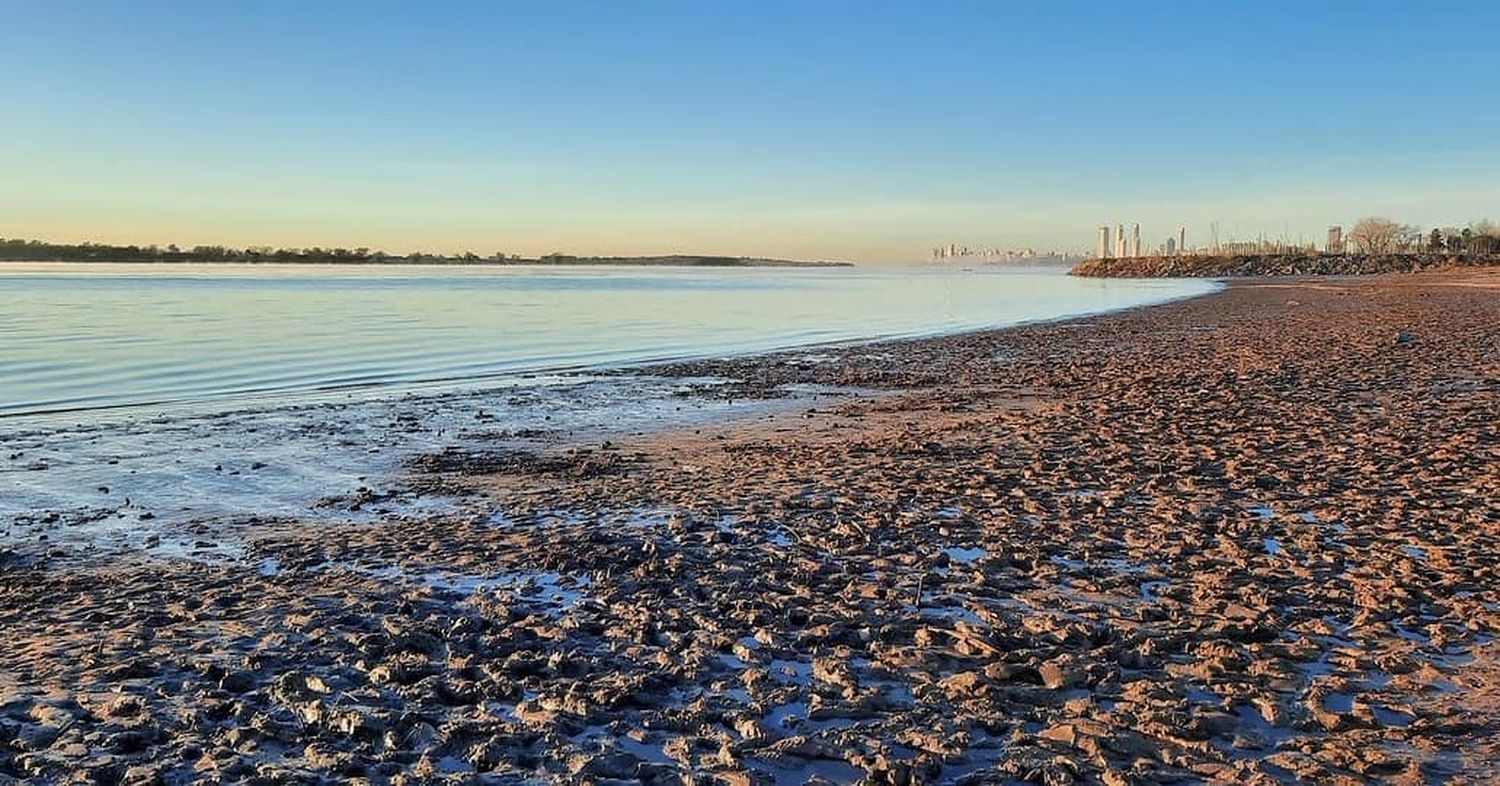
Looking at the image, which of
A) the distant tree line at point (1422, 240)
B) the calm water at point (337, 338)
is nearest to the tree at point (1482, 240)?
the distant tree line at point (1422, 240)

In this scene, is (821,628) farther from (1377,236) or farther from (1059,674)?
(1377,236)

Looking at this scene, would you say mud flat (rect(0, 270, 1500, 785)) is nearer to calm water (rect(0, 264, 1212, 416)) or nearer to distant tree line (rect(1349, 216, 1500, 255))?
calm water (rect(0, 264, 1212, 416))

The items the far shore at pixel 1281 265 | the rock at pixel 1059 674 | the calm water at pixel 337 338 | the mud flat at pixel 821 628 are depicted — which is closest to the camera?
the mud flat at pixel 821 628

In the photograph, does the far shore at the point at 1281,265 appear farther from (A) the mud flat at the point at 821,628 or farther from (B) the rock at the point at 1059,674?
A: (B) the rock at the point at 1059,674

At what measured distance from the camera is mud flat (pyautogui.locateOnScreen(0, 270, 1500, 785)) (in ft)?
14.1

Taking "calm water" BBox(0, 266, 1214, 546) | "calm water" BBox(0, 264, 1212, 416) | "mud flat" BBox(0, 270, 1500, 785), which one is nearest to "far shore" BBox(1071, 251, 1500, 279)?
"calm water" BBox(0, 264, 1212, 416)

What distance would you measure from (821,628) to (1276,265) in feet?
566

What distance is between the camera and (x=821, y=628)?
5805mm

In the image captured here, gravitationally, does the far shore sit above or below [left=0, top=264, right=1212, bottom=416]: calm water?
above

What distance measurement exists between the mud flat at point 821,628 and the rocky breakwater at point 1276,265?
130 meters

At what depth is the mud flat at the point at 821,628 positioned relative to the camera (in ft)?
14.1

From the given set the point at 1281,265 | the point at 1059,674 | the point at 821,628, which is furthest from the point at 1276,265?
the point at 1059,674

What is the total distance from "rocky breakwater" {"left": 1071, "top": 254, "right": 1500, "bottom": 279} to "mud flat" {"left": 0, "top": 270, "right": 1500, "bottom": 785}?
5137 inches

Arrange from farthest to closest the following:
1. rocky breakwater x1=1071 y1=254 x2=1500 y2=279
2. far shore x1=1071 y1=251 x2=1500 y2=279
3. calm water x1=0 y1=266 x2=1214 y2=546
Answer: rocky breakwater x1=1071 y1=254 x2=1500 y2=279, far shore x1=1071 y1=251 x2=1500 y2=279, calm water x1=0 y1=266 x2=1214 y2=546
